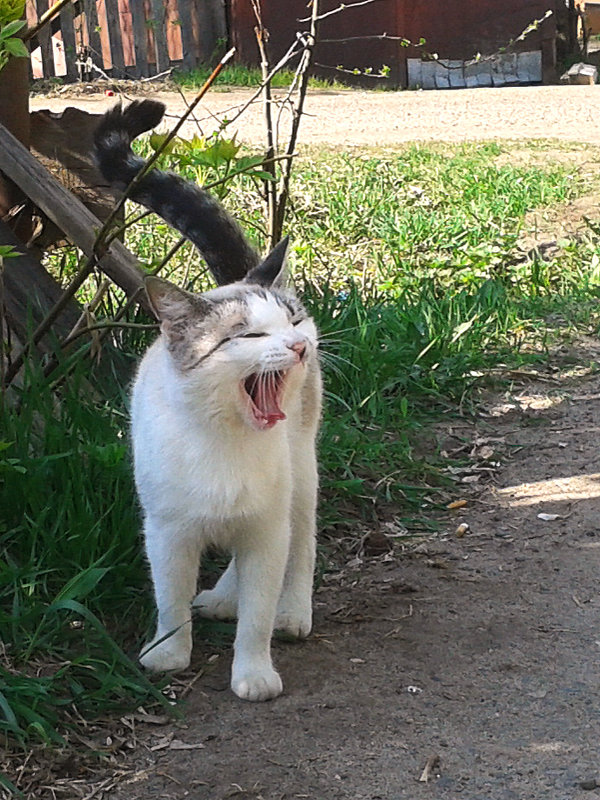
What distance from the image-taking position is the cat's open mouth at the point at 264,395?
2516 mm

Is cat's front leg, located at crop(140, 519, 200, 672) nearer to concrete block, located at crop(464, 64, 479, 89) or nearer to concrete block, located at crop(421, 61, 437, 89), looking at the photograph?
concrete block, located at crop(421, 61, 437, 89)

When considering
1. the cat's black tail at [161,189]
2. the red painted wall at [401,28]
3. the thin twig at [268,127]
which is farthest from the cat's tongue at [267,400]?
the red painted wall at [401,28]

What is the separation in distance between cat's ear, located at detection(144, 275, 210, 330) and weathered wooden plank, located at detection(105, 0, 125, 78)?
37.3ft

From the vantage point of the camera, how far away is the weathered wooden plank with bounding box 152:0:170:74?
43.6 ft

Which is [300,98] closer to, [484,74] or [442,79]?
[442,79]

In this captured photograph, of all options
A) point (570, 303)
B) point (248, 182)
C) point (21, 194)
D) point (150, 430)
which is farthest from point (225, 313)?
point (248, 182)

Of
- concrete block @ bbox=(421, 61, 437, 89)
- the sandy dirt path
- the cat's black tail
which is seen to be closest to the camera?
the cat's black tail

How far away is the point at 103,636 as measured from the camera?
2.57m

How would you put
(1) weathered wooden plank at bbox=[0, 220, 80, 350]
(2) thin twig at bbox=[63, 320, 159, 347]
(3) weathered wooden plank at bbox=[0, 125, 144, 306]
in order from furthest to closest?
(1) weathered wooden plank at bbox=[0, 220, 80, 350] < (3) weathered wooden plank at bbox=[0, 125, 144, 306] < (2) thin twig at bbox=[63, 320, 159, 347]

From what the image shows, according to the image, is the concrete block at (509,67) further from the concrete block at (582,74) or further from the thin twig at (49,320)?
the thin twig at (49,320)

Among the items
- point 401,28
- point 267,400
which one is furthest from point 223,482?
point 401,28

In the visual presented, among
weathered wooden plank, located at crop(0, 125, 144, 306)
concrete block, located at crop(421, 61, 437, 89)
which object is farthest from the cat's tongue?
concrete block, located at crop(421, 61, 437, 89)

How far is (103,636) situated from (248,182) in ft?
15.1

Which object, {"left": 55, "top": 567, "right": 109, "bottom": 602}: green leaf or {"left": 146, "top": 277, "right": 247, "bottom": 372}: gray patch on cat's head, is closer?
{"left": 146, "top": 277, "right": 247, "bottom": 372}: gray patch on cat's head
